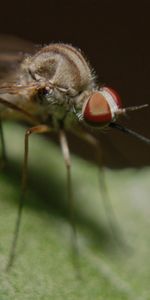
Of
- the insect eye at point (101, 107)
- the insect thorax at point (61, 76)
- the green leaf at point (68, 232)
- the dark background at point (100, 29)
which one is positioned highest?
the dark background at point (100, 29)

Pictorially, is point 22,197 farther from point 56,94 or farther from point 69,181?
point 56,94

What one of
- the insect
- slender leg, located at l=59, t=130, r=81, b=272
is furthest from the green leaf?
the insect

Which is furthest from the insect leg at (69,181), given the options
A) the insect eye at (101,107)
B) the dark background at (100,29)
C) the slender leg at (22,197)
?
the dark background at (100,29)

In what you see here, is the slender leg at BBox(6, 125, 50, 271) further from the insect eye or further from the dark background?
the dark background

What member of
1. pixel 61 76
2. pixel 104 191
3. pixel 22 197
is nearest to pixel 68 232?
pixel 22 197

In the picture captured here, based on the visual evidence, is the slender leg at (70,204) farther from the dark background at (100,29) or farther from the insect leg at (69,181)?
the dark background at (100,29)

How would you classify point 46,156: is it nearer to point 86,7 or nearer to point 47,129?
point 47,129
